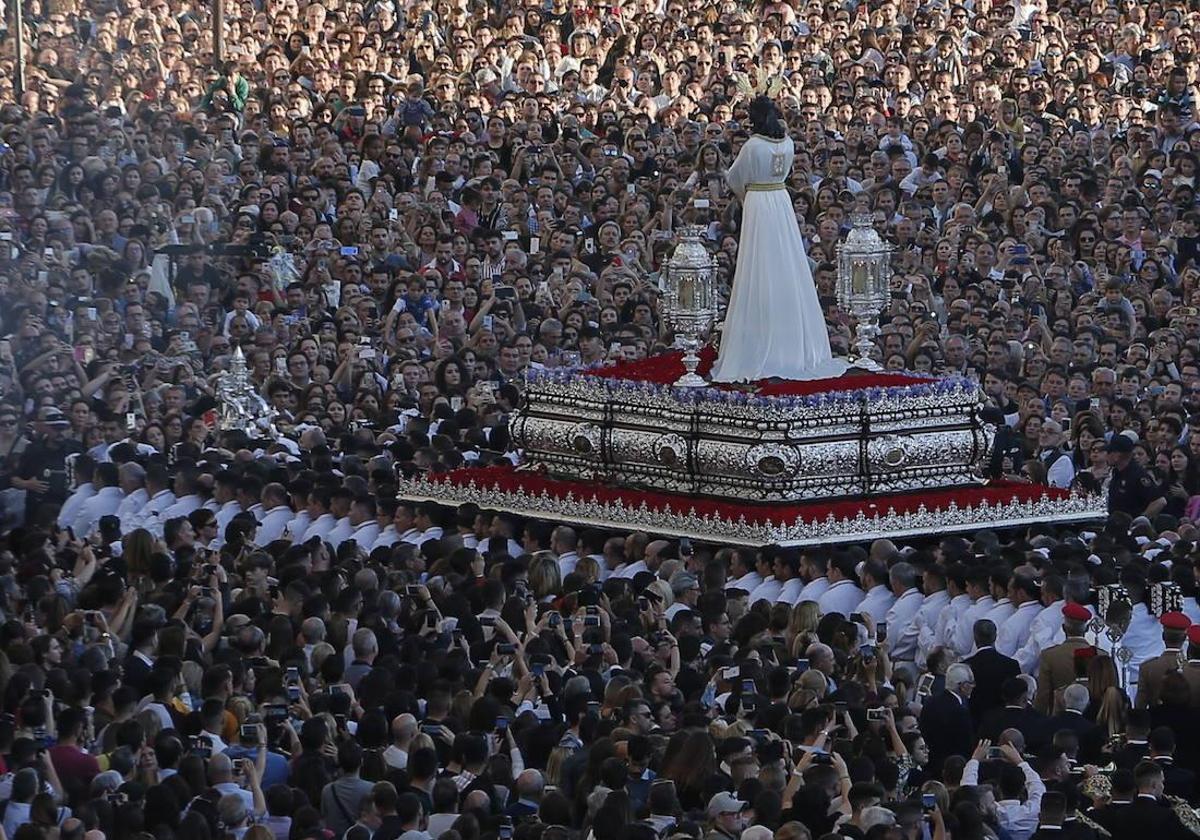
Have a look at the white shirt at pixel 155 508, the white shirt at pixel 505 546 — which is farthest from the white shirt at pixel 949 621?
the white shirt at pixel 155 508

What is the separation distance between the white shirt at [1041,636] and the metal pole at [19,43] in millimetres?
19157

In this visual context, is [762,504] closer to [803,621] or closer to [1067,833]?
[803,621]

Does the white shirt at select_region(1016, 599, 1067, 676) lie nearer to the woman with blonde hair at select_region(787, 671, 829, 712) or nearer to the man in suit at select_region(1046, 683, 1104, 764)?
the man in suit at select_region(1046, 683, 1104, 764)

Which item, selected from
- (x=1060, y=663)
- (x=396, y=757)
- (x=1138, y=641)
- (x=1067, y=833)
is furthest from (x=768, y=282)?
(x=1067, y=833)

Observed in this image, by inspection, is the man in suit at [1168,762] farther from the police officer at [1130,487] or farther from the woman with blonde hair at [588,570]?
the police officer at [1130,487]

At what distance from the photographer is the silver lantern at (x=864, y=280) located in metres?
29.8

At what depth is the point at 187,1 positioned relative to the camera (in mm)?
44906

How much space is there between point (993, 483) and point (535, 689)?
805 cm

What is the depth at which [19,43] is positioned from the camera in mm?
40969

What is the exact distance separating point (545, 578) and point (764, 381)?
4467 millimetres

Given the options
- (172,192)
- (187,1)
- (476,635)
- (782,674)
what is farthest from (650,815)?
(187,1)

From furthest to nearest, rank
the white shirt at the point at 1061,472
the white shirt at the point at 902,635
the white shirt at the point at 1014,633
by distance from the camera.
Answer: the white shirt at the point at 1061,472 < the white shirt at the point at 902,635 < the white shirt at the point at 1014,633

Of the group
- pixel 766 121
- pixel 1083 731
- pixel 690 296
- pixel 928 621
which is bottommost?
pixel 928 621

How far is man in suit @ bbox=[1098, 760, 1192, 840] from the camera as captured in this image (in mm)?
19078
